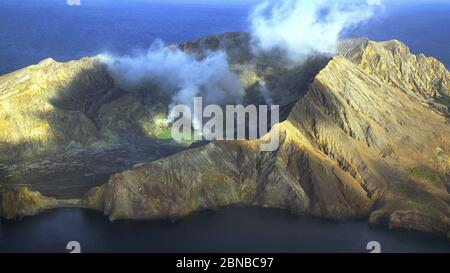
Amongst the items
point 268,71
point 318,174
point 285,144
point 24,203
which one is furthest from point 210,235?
point 268,71

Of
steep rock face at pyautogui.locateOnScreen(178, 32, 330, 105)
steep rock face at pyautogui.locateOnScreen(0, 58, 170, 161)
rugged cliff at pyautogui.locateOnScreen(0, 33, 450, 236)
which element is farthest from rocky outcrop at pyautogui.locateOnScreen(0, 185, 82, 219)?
steep rock face at pyautogui.locateOnScreen(178, 32, 330, 105)

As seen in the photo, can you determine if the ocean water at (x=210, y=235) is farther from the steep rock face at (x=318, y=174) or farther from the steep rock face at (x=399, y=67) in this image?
the steep rock face at (x=399, y=67)

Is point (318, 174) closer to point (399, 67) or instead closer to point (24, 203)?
point (24, 203)

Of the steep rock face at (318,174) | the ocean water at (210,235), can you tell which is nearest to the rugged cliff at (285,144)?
the steep rock face at (318,174)

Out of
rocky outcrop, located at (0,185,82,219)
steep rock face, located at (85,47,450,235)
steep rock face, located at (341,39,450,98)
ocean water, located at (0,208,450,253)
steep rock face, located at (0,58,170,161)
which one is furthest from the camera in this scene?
steep rock face, located at (341,39,450,98)

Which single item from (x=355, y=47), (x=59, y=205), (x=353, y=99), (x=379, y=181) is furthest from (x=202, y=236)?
(x=355, y=47)

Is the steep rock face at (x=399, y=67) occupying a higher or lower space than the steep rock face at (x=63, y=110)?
higher

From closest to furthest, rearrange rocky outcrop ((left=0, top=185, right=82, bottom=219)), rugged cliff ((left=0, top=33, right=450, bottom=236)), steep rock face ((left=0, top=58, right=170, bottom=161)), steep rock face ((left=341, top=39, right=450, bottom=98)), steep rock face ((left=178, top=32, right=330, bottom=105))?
1. rocky outcrop ((left=0, top=185, right=82, bottom=219))
2. rugged cliff ((left=0, top=33, right=450, bottom=236))
3. steep rock face ((left=0, top=58, right=170, bottom=161))
4. steep rock face ((left=178, top=32, right=330, bottom=105))
5. steep rock face ((left=341, top=39, right=450, bottom=98))

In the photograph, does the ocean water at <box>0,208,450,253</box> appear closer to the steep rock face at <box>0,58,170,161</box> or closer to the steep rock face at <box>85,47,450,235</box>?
the steep rock face at <box>85,47,450,235</box>

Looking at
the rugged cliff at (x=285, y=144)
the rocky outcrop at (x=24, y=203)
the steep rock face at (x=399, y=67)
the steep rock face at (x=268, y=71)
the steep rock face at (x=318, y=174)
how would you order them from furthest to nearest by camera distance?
the steep rock face at (x=399, y=67) → the steep rock face at (x=268, y=71) → the rugged cliff at (x=285, y=144) → the steep rock face at (x=318, y=174) → the rocky outcrop at (x=24, y=203)
